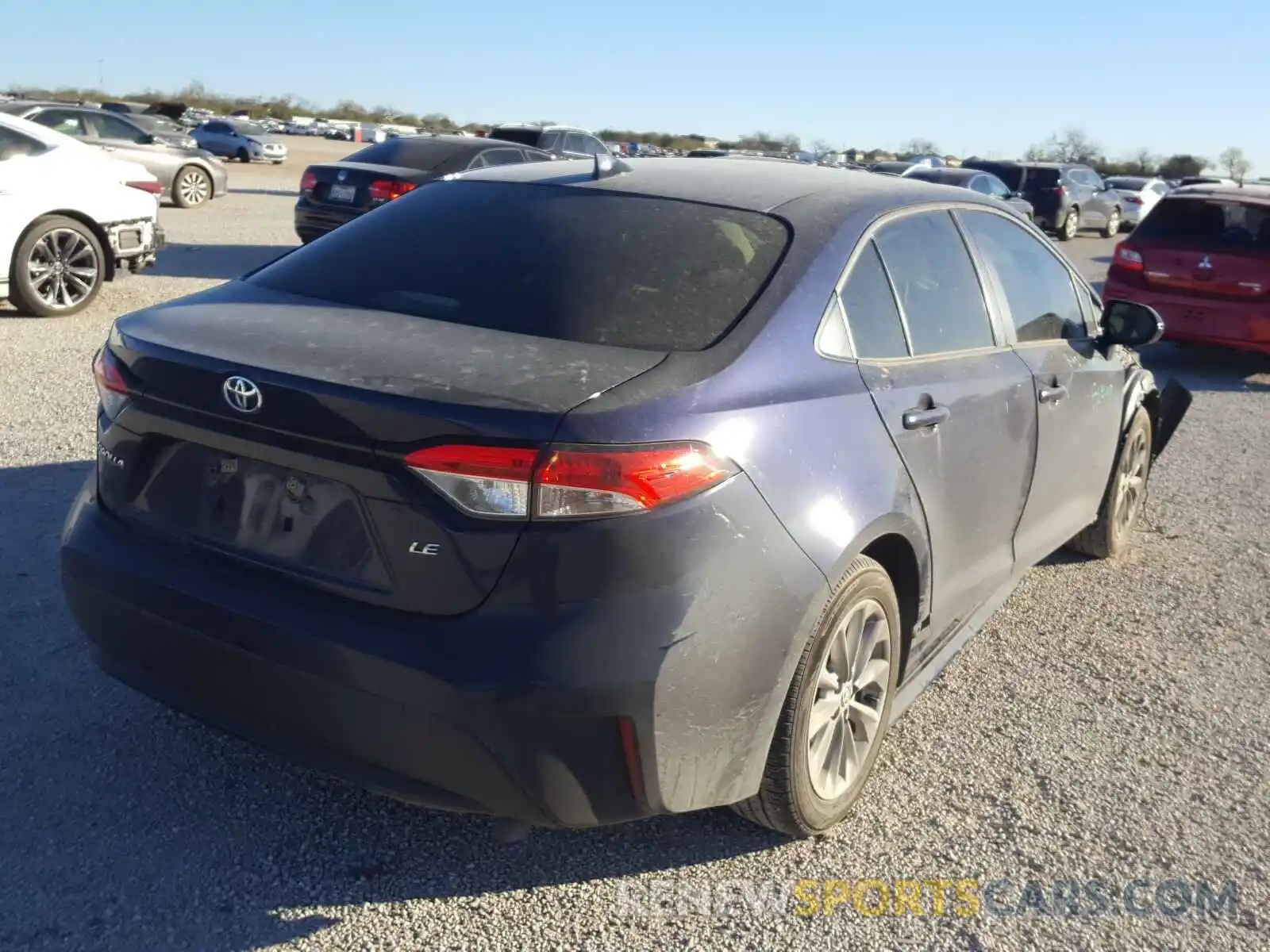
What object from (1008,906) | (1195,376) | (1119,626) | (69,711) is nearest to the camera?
(1008,906)

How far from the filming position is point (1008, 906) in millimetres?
2939

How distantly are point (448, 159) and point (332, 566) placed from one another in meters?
11.8

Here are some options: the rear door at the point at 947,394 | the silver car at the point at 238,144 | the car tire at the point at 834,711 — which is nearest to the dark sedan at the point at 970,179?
the rear door at the point at 947,394

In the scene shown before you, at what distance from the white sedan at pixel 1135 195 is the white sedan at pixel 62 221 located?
2599 centimetres

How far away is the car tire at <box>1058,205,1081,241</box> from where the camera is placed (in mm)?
27344

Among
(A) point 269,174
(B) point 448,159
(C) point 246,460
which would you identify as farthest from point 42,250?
(A) point 269,174

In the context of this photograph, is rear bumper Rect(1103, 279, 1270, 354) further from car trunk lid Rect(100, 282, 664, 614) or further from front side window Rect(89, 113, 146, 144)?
front side window Rect(89, 113, 146, 144)

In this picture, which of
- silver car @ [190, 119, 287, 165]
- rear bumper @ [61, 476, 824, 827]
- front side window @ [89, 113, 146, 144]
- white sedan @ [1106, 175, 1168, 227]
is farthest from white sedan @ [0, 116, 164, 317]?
silver car @ [190, 119, 287, 165]

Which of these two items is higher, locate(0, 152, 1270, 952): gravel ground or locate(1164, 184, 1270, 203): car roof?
locate(1164, 184, 1270, 203): car roof

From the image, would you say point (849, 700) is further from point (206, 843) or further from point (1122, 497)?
point (1122, 497)

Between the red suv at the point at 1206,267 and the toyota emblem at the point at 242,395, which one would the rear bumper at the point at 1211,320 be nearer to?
the red suv at the point at 1206,267

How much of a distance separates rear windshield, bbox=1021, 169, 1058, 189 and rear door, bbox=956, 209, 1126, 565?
2373 cm

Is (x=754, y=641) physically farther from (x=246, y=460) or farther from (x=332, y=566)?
(x=246, y=460)

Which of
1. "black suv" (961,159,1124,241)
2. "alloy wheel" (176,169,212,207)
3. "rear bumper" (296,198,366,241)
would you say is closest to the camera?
"rear bumper" (296,198,366,241)
